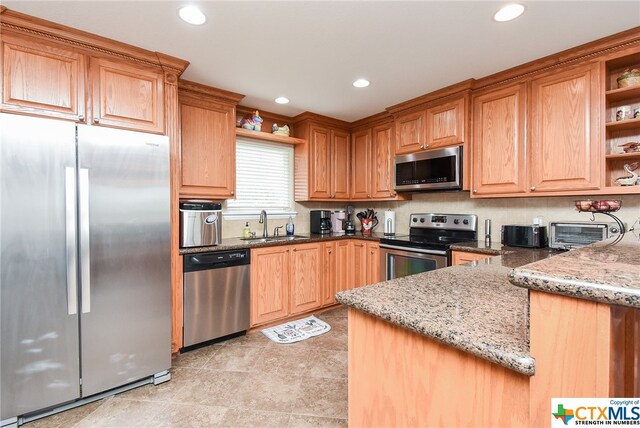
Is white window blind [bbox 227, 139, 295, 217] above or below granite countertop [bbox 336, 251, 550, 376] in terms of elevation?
above

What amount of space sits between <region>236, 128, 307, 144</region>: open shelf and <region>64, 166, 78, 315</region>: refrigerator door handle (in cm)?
168

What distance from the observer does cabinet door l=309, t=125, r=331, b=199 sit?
377 centimetres

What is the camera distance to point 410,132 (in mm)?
3348

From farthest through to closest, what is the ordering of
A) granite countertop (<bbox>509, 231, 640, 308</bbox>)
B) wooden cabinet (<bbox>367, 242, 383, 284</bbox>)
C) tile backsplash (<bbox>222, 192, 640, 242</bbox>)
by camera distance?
wooden cabinet (<bbox>367, 242, 383, 284</bbox>), tile backsplash (<bbox>222, 192, 640, 242</bbox>), granite countertop (<bbox>509, 231, 640, 308</bbox>)

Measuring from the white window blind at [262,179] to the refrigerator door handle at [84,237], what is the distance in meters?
1.58

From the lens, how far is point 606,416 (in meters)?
0.59

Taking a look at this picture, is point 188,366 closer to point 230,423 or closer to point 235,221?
point 230,423

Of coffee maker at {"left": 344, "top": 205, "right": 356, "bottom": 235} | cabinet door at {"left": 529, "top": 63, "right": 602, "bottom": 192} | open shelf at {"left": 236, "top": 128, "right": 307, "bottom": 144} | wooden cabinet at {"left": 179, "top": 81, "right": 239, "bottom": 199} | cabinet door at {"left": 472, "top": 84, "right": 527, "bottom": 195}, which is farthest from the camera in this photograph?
coffee maker at {"left": 344, "top": 205, "right": 356, "bottom": 235}

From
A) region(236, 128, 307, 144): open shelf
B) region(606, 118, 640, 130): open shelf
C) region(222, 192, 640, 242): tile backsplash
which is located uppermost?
region(236, 128, 307, 144): open shelf

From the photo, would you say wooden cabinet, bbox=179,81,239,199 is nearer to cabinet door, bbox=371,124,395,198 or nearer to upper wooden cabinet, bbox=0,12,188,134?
upper wooden cabinet, bbox=0,12,188,134

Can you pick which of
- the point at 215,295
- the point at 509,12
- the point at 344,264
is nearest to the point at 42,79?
the point at 215,295

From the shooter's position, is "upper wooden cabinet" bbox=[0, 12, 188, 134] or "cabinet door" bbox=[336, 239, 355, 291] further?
"cabinet door" bbox=[336, 239, 355, 291]

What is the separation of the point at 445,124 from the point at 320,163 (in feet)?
5.01

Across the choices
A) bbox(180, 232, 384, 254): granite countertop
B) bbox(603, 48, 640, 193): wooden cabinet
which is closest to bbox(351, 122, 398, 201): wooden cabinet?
bbox(180, 232, 384, 254): granite countertop
